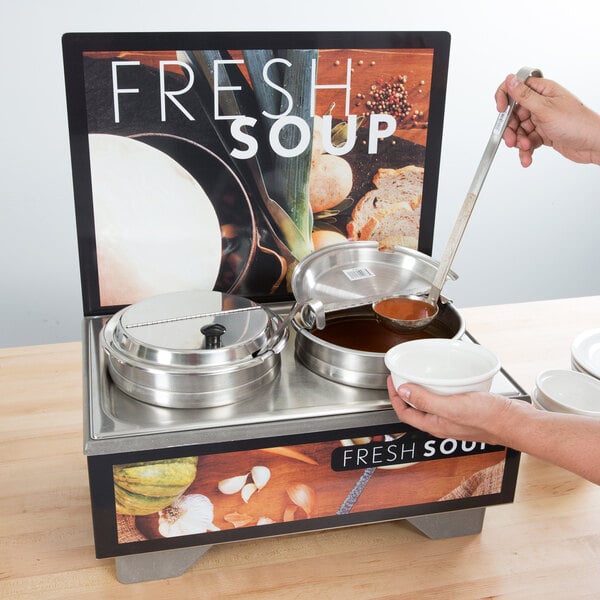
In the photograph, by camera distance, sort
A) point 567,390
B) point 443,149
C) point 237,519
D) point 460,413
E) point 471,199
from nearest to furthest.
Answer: point 460,413
point 237,519
point 471,199
point 567,390
point 443,149

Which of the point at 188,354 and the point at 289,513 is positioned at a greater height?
the point at 188,354

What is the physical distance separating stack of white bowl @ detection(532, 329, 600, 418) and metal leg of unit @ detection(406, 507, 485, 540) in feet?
0.74

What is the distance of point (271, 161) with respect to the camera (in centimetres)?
151

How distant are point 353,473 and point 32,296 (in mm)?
2370

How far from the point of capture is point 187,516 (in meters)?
1.21

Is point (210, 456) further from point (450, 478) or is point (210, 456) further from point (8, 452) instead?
point (8, 452)

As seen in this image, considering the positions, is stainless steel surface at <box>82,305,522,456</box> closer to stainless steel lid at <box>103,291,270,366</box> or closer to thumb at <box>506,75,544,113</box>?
stainless steel lid at <box>103,291,270,366</box>

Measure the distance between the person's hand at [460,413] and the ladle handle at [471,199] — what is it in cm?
31

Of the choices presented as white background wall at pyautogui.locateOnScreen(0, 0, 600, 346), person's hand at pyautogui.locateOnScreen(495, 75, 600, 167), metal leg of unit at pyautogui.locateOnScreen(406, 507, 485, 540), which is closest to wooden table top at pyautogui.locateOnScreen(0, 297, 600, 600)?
metal leg of unit at pyautogui.locateOnScreen(406, 507, 485, 540)

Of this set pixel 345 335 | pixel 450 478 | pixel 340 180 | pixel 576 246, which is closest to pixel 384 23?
pixel 576 246

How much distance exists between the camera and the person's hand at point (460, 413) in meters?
1.13

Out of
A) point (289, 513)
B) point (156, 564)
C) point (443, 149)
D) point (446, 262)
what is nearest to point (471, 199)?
point (446, 262)

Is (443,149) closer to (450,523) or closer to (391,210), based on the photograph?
(391,210)

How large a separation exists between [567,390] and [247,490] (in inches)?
25.3
